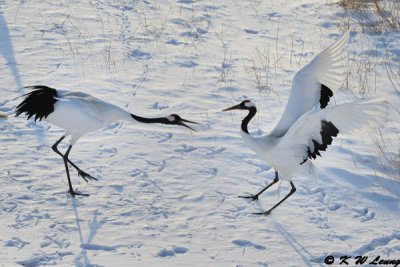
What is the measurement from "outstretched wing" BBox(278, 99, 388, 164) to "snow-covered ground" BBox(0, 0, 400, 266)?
1.78ft

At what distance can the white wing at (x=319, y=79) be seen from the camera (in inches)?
233

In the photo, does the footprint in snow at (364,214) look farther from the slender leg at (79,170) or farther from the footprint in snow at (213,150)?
the slender leg at (79,170)

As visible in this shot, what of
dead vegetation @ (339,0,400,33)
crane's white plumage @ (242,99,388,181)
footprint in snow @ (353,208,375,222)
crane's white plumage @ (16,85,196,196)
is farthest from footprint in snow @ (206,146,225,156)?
dead vegetation @ (339,0,400,33)

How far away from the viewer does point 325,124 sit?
5.11m

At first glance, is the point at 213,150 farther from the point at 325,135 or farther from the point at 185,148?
the point at 325,135

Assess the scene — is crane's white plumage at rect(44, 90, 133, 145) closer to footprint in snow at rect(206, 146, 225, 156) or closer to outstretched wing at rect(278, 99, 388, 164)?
footprint in snow at rect(206, 146, 225, 156)

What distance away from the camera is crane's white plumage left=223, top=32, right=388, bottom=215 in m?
4.93

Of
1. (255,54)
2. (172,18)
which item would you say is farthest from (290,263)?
(172,18)

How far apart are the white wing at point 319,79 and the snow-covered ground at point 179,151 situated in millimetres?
653

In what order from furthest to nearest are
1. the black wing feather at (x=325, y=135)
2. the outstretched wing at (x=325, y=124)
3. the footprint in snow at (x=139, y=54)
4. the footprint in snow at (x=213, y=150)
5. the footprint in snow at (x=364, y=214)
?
the footprint in snow at (x=139, y=54), the footprint in snow at (x=213, y=150), the footprint in snow at (x=364, y=214), the black wing feather at (x=325, y=135), the outstretched wing at (x=325, y=124)

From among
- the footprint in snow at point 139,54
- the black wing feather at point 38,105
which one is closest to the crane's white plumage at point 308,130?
the black wing feather at point 38,105

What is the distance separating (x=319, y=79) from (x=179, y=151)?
1.43 m

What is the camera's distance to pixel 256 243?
5.15 m

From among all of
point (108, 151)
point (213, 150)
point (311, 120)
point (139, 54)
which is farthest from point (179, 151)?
point (139, 54)
